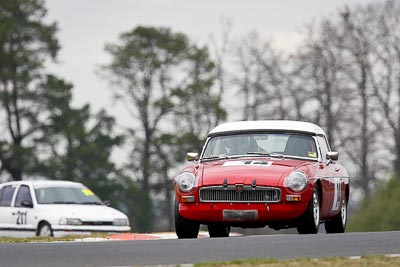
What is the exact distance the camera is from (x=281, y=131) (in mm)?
19875

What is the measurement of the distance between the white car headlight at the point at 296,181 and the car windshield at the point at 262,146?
128 cm

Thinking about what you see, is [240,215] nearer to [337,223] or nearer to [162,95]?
[337,223]

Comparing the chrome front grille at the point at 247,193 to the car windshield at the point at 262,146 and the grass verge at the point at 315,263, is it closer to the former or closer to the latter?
the car windshield at the point at 262,146

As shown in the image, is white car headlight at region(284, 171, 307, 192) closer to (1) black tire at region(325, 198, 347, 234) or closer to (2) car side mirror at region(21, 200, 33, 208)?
(1) black tire at region(325, 198, 347, 234)

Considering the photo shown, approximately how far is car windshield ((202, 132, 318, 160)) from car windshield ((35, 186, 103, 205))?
898 cm

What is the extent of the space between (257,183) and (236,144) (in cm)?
189

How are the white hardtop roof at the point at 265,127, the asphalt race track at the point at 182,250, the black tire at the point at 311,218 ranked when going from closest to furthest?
the asphalt race track at the point at 182,250 < the black tire at the point at 311,218 < the white hardtop roof at the point at 265,127

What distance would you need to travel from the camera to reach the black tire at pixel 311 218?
18.1 metres

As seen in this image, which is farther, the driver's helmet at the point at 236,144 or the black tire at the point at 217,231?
the black tire at the point at 217,231

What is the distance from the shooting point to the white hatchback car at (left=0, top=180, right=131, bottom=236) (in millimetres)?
27391

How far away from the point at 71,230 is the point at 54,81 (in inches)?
1734

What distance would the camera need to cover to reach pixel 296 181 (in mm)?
17891

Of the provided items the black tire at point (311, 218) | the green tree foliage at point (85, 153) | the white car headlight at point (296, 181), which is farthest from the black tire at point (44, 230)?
the green tree foliage at point (85, 153)

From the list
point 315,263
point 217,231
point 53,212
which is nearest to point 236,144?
point 217,231
